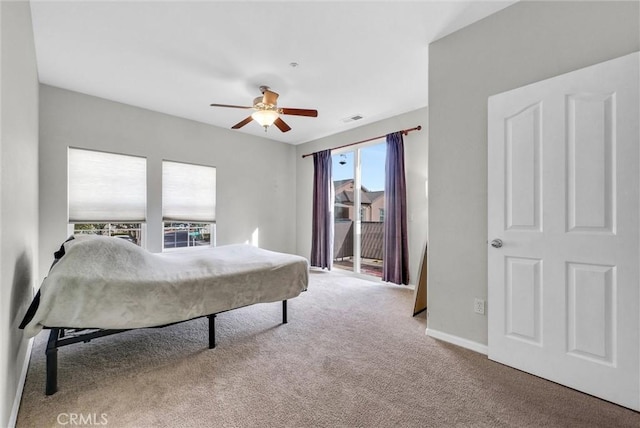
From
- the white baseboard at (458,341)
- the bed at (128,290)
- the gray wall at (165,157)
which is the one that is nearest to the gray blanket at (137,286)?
the bed at (128,290)

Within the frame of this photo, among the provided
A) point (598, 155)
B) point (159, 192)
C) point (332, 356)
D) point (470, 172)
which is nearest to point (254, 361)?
point (332, 356)

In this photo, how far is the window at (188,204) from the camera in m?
4.43

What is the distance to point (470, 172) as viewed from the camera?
2373 mm

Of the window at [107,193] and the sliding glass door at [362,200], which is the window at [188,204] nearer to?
the window at [107,193]

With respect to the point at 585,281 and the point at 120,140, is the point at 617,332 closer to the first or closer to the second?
the point at 585,281

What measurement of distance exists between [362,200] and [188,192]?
3.02m

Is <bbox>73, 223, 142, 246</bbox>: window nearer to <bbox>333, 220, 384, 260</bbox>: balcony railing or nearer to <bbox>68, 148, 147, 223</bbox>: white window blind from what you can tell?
<bbox>68, 148, 147, 223</bbox>: white window blind

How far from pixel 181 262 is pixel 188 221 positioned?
7.51ft

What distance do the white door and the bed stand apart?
199cm

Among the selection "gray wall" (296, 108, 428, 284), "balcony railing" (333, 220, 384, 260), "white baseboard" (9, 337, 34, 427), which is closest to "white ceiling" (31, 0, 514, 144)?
"gray wall" (296, 108, 428, 284)

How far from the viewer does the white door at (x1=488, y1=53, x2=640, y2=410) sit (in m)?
1.65

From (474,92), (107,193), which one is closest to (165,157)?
(107,193)

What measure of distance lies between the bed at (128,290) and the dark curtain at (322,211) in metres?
2.75

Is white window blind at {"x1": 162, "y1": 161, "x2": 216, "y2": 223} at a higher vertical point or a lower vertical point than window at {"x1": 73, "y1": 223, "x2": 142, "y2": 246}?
higher
